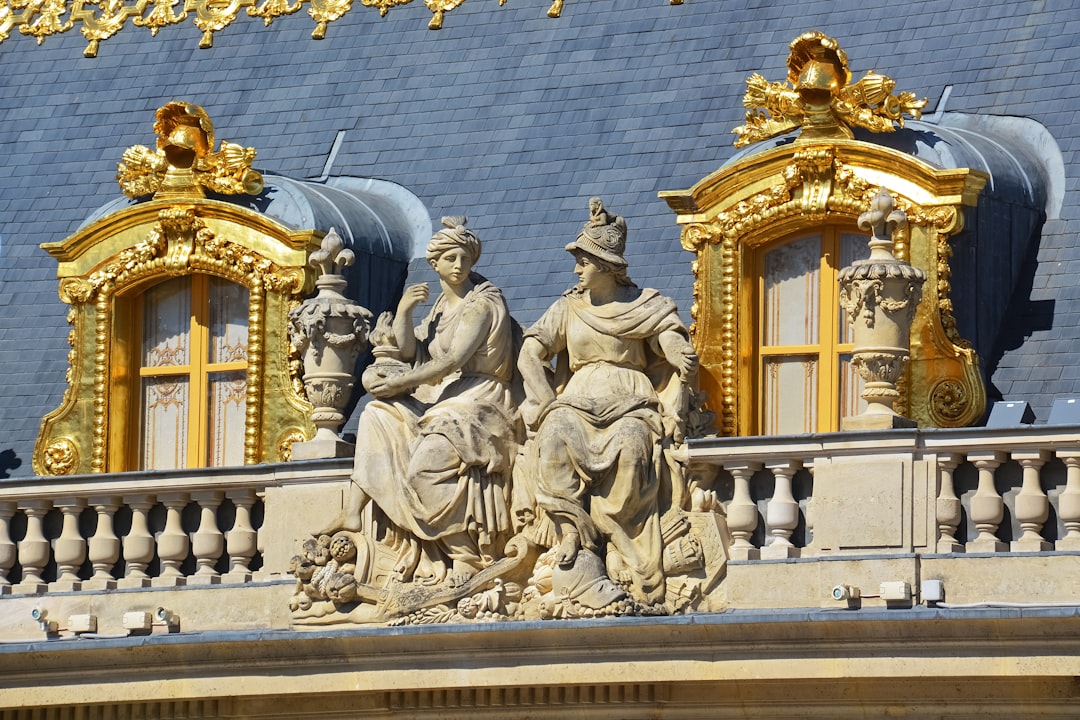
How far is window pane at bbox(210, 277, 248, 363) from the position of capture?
89.4 feet

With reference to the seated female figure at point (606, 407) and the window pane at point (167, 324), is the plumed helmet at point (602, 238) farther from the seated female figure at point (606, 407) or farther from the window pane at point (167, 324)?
the window pane at point (167, 324)

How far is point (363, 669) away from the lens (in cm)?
2441

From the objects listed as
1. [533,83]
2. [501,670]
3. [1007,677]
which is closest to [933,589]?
[1007,677]

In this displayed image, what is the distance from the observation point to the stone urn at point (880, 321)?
77.3 ft

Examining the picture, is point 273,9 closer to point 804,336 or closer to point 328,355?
point 328,355

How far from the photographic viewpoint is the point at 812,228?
25.3 m

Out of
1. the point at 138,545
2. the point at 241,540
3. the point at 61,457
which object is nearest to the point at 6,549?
the point at 138,545

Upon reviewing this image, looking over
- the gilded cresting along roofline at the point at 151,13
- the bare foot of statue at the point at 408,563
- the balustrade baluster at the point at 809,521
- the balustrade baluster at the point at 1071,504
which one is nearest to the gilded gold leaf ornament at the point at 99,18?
the gilded cresting along roofline at the point at 151,13

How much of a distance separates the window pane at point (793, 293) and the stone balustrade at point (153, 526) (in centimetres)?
302

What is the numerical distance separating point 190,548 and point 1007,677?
234 inches

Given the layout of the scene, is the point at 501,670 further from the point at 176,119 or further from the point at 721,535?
the point at 176,119

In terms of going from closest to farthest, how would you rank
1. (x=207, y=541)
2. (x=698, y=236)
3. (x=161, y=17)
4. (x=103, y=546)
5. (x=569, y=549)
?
(x=569, y=549), (x=207, y=541), (x=698, y=236), (x=103, y=546), (x=161, y=17)

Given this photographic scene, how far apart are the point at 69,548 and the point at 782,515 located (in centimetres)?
516

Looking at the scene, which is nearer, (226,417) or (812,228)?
(812,228)
